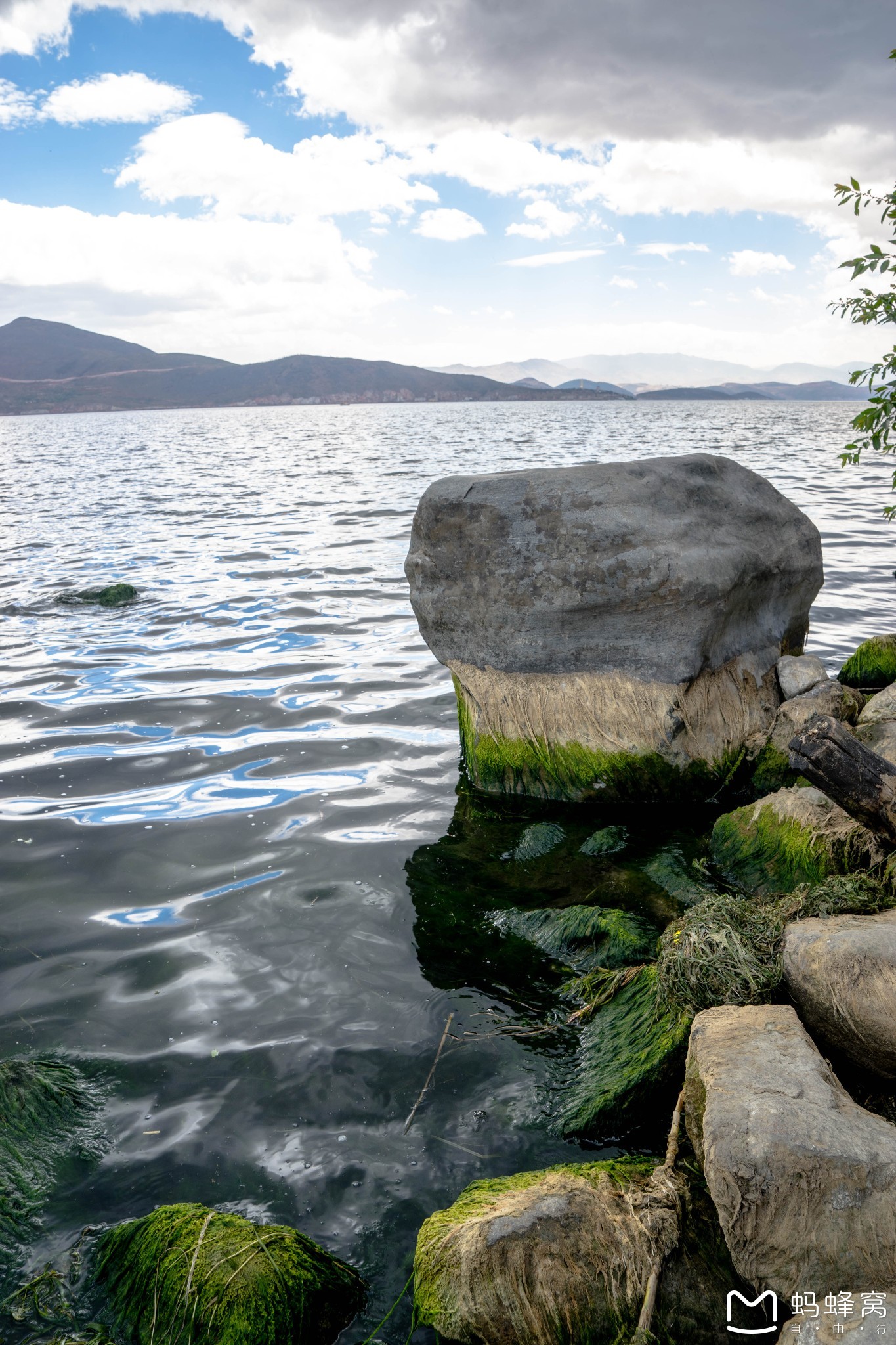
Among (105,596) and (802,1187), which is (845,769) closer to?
(802,1187)

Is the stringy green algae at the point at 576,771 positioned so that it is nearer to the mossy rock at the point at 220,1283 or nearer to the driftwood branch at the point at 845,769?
the driftwood branch at the point at 845,769

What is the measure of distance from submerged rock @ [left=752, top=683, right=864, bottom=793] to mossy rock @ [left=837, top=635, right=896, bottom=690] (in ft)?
4.19

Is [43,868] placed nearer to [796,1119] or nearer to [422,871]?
[422,871]

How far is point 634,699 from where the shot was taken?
7.14 m

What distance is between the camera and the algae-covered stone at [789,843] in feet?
17.0

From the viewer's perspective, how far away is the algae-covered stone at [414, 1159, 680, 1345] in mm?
2848

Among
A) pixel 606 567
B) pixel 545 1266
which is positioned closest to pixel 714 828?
pixel 606 567

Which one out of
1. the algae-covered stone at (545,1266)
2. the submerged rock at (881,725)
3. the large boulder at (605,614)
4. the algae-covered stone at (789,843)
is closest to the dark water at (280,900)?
the algae-covered stone at (545,1266)

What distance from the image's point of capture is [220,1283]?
298 cm

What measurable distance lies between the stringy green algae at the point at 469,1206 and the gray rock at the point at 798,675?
494cm

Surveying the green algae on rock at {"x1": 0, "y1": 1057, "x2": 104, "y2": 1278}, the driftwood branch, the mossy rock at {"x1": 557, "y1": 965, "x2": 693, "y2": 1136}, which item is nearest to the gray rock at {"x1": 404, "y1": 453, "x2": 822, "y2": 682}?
the driftwood branch

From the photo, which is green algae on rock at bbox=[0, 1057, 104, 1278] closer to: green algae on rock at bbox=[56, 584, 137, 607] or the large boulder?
the large boulder

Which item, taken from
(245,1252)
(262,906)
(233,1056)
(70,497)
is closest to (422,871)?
→ (262,906)

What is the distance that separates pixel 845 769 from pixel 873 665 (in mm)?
4652
